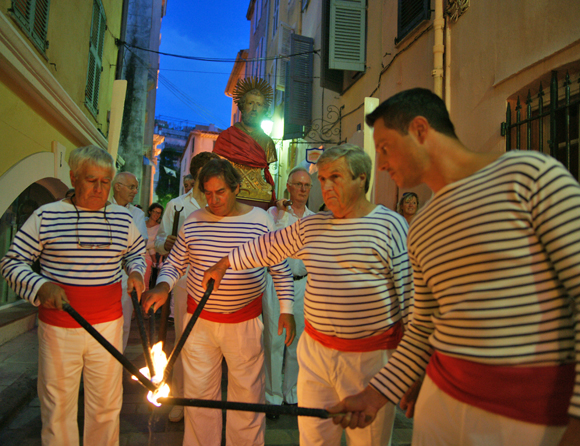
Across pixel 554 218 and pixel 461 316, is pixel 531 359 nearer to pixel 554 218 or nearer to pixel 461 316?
pixel 461 316

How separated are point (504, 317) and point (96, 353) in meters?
2.42

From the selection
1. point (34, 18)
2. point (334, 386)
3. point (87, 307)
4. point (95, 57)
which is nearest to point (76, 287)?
point (87, 307)

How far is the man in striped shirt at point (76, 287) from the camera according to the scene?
247 centimetres

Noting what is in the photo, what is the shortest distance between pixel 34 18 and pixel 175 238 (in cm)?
419

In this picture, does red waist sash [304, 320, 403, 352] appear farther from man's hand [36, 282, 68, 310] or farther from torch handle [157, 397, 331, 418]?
man's hand [36, 282, 68, 310]

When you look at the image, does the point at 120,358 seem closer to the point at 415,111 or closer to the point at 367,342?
the point at 367,342

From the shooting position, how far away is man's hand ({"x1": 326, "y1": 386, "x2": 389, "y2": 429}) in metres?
1.59

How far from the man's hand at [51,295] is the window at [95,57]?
25.9ft

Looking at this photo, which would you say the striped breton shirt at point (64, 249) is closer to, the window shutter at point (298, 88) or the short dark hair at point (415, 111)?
the short dark hair at point (415, 111)

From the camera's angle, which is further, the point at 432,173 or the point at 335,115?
the point at 335,115

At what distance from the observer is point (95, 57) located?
30.4 ft

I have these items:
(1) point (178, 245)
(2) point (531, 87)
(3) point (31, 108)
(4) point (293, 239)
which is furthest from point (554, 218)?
(3) point (31, 108)

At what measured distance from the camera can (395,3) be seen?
7.32 metres

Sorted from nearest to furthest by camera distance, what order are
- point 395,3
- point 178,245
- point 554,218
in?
point 554,218
point 178,245
point 395,3
